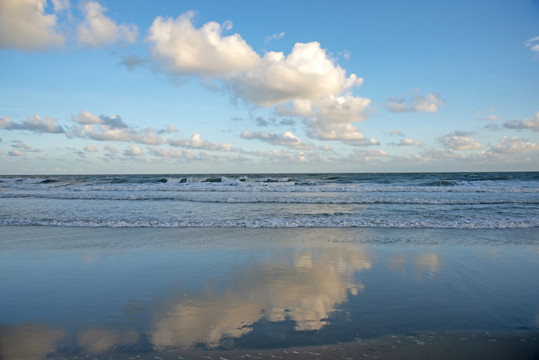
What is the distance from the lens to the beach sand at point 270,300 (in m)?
3.38

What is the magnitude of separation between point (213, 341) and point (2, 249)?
7.61m

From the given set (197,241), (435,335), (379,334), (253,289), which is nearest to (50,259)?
(197,241)

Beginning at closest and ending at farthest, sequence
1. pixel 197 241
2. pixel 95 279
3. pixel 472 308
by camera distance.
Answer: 1. pixel 472 308
2. pixel 95 279
3. pixel 197 241

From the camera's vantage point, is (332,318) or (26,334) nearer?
(26,334)

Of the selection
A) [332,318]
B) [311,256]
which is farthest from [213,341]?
[311,256]

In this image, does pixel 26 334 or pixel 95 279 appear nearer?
pixel 26 334

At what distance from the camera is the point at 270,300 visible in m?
4.57

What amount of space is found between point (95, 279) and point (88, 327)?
1966 millimetres

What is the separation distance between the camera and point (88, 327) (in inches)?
151

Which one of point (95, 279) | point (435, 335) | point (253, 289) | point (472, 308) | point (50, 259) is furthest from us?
point (50, 259)

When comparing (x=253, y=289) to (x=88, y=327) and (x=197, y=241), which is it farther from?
(x=197, y=241)

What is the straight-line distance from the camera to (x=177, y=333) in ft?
12.0

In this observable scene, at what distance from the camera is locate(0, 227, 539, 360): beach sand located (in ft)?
11.1

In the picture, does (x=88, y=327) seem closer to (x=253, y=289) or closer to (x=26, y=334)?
(x=26, y=334)
